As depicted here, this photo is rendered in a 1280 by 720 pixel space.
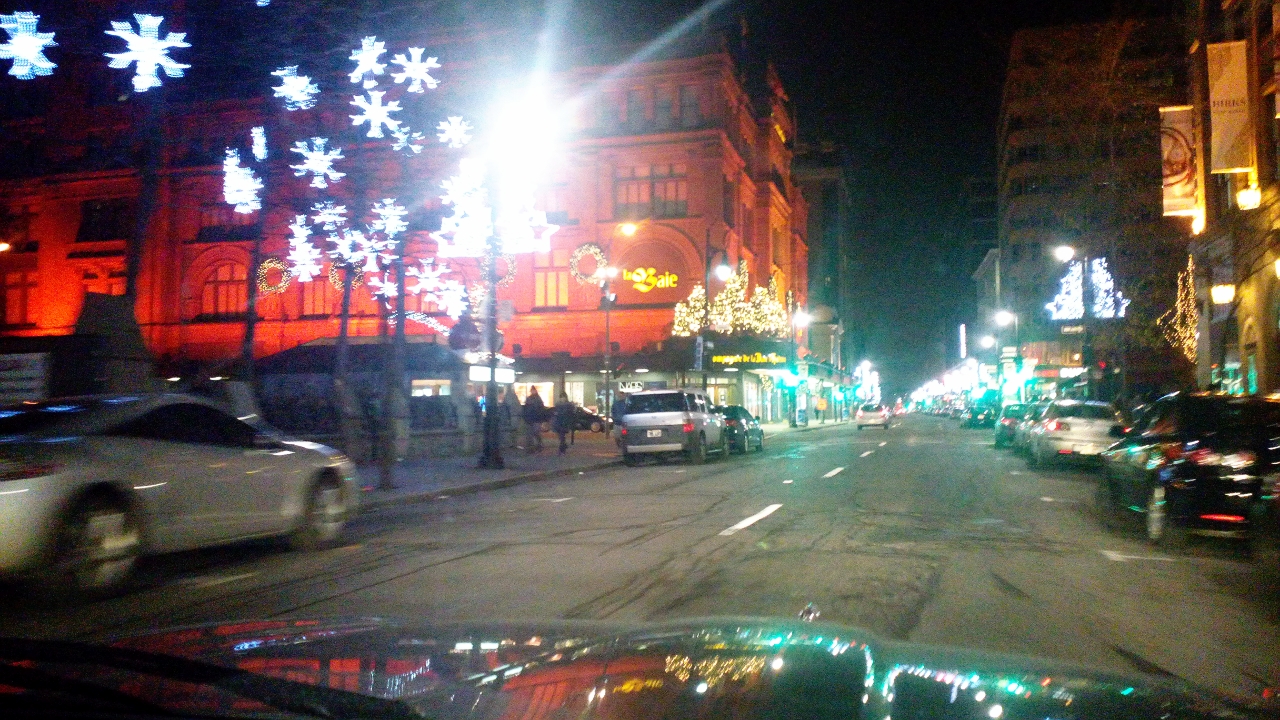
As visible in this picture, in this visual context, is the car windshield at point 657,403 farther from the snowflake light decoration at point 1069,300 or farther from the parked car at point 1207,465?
the snowflake light decoration at point 1069,300

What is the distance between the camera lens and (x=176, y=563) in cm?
1070

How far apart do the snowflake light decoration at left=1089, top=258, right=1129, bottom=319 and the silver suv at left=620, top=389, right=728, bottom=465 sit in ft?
46.2

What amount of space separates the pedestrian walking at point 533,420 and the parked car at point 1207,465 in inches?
833

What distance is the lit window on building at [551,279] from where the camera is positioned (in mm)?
56875

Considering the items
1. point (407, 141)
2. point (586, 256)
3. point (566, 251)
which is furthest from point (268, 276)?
point (407, 141)

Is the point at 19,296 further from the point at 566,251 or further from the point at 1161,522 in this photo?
the point at 1161,522

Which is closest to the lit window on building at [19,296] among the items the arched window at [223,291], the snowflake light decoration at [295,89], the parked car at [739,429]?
the arched window at [223,291]

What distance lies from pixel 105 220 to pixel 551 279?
25.2 meters

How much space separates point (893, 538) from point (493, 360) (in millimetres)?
13597

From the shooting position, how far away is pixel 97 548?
28.2ft

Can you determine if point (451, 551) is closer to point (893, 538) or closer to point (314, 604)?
point (314, 604)

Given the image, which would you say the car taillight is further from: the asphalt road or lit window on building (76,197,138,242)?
lit window on building (76,197,138,242)

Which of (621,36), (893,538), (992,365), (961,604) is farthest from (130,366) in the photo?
(992,365)

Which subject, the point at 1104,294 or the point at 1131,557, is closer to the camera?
the point at 1131,557
